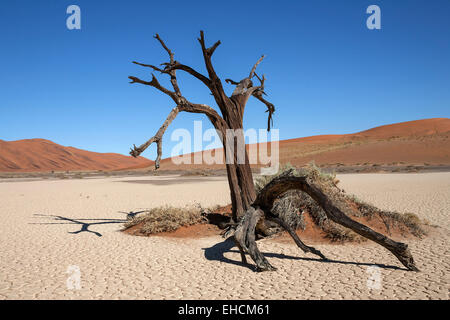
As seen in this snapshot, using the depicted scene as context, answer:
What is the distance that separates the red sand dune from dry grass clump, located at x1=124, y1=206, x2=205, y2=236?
7660 cm

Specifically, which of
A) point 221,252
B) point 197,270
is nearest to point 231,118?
point 221,252

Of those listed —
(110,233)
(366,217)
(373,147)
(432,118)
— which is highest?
(432,118)

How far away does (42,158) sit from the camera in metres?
86.9

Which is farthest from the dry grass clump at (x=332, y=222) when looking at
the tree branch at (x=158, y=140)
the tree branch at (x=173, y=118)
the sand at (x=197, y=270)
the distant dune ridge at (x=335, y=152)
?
the distant dune ridge at (x=335, y=152)

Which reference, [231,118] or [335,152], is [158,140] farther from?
[335,152]

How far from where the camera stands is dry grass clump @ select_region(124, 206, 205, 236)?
782 cm

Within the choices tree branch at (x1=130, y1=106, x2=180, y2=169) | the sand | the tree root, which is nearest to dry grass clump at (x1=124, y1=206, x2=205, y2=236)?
the sand

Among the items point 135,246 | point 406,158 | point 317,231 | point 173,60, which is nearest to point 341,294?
point 317,231

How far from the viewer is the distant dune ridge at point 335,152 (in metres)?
44.6

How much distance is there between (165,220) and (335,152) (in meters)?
50.1

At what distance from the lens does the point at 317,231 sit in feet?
23.1

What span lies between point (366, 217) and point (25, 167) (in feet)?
286

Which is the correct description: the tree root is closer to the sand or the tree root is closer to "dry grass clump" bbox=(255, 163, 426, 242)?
the sand
